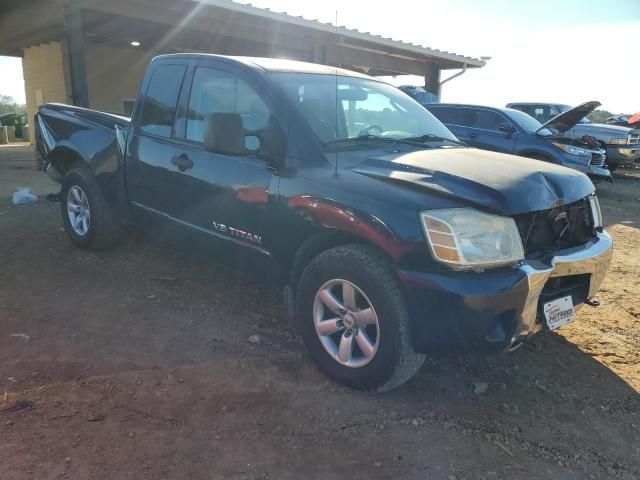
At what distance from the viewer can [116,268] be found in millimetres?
4887

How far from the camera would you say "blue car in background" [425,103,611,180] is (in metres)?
9.64

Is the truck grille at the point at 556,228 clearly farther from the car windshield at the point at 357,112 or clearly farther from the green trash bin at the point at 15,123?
the green trash bin at the point at 15,123

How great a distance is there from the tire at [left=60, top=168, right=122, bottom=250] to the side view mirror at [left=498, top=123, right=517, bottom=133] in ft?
24.9

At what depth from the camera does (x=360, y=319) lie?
2838mm

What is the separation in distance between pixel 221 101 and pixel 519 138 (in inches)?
298

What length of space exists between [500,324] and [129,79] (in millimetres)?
18716

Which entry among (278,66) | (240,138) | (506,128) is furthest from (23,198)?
(506,128)

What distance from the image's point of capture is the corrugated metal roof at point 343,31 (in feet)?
38.3

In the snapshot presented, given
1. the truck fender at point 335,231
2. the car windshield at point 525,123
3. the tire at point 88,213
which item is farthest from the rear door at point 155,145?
the car windshield at point 525,123

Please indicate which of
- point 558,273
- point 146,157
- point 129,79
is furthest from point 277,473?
point 129,79

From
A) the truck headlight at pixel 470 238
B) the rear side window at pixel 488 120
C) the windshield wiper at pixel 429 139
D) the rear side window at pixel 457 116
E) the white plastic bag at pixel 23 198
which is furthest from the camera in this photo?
the rear side window at pixel 457 116

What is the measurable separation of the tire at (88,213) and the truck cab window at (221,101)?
5.11 feet

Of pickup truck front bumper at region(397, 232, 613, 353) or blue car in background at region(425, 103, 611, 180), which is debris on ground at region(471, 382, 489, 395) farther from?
blue car in background at region(425, 103, 611, 180)

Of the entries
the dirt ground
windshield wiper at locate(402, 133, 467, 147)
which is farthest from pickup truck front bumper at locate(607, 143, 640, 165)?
windshield wiper at locate(402, 133, 467, 147)
